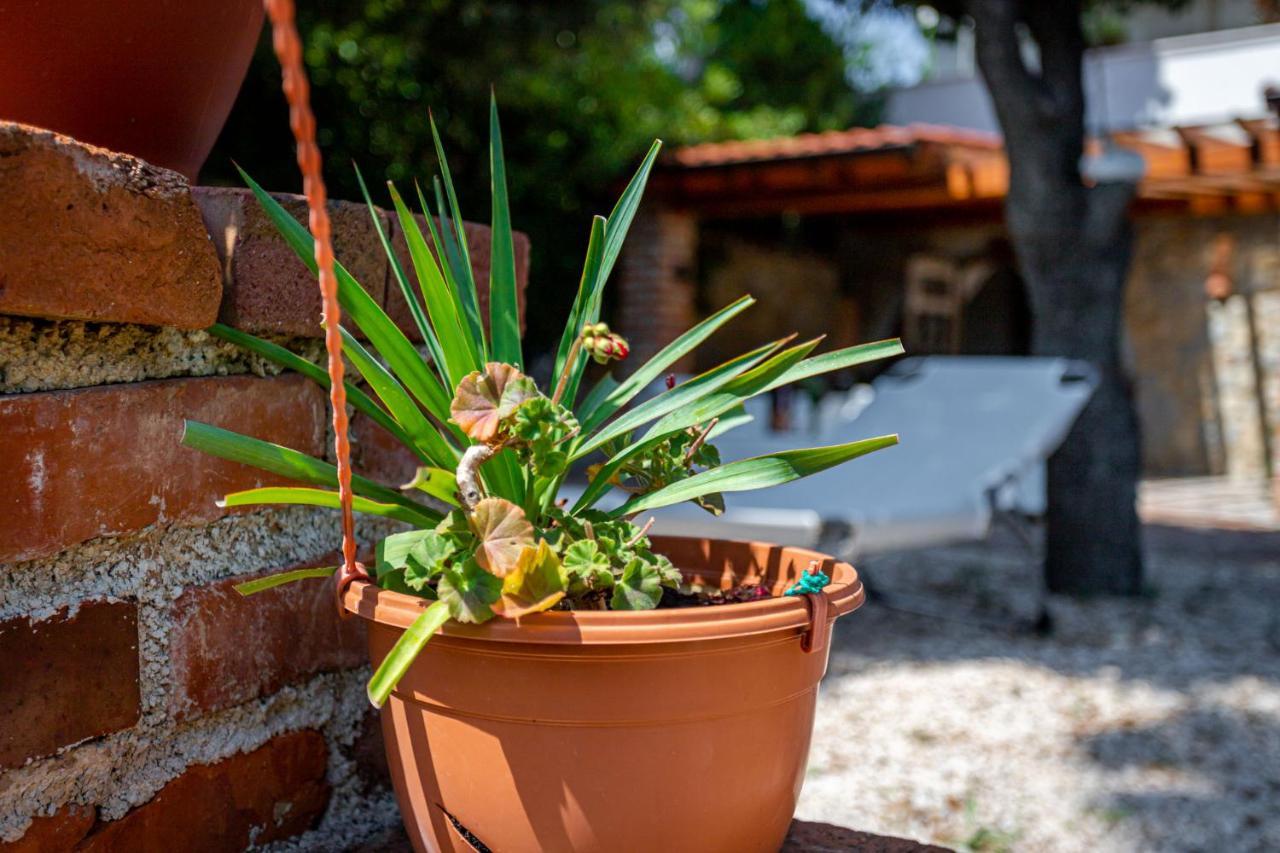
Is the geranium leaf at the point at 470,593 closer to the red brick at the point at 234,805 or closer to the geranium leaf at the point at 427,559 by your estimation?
the geranium leaf at the point at 427,559

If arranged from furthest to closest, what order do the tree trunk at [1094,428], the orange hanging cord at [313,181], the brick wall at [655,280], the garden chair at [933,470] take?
the brick wall at [655,280]
the tree trunk at [1094,428]
the garden chair at [933,470]
the orange hanging cord at [313,181]

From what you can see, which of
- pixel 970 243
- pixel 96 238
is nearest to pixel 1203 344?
pixel 970 243

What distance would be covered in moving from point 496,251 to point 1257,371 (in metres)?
8.88

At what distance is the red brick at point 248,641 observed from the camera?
890 millimetres

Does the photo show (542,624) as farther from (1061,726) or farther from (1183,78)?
(1183,78)

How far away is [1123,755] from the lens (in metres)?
2.49

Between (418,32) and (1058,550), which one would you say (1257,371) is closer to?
(1058,550)

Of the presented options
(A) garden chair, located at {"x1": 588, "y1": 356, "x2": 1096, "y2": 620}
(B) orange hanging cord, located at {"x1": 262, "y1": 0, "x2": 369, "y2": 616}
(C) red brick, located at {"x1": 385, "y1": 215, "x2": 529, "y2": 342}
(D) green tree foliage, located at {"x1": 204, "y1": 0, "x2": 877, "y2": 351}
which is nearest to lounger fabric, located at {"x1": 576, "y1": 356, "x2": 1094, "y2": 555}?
(A) garden chair, located at {"x1": 588, "y1": 356, "x2": 1096, "y2": 620}

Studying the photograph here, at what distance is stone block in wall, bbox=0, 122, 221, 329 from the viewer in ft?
2.35

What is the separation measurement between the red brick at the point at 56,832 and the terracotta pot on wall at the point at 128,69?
520mm

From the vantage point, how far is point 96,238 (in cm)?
77

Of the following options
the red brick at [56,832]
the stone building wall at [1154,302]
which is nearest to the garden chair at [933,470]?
the red brick at [56,832]

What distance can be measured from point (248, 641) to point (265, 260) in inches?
12.9

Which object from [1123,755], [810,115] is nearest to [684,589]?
[1123,755]
